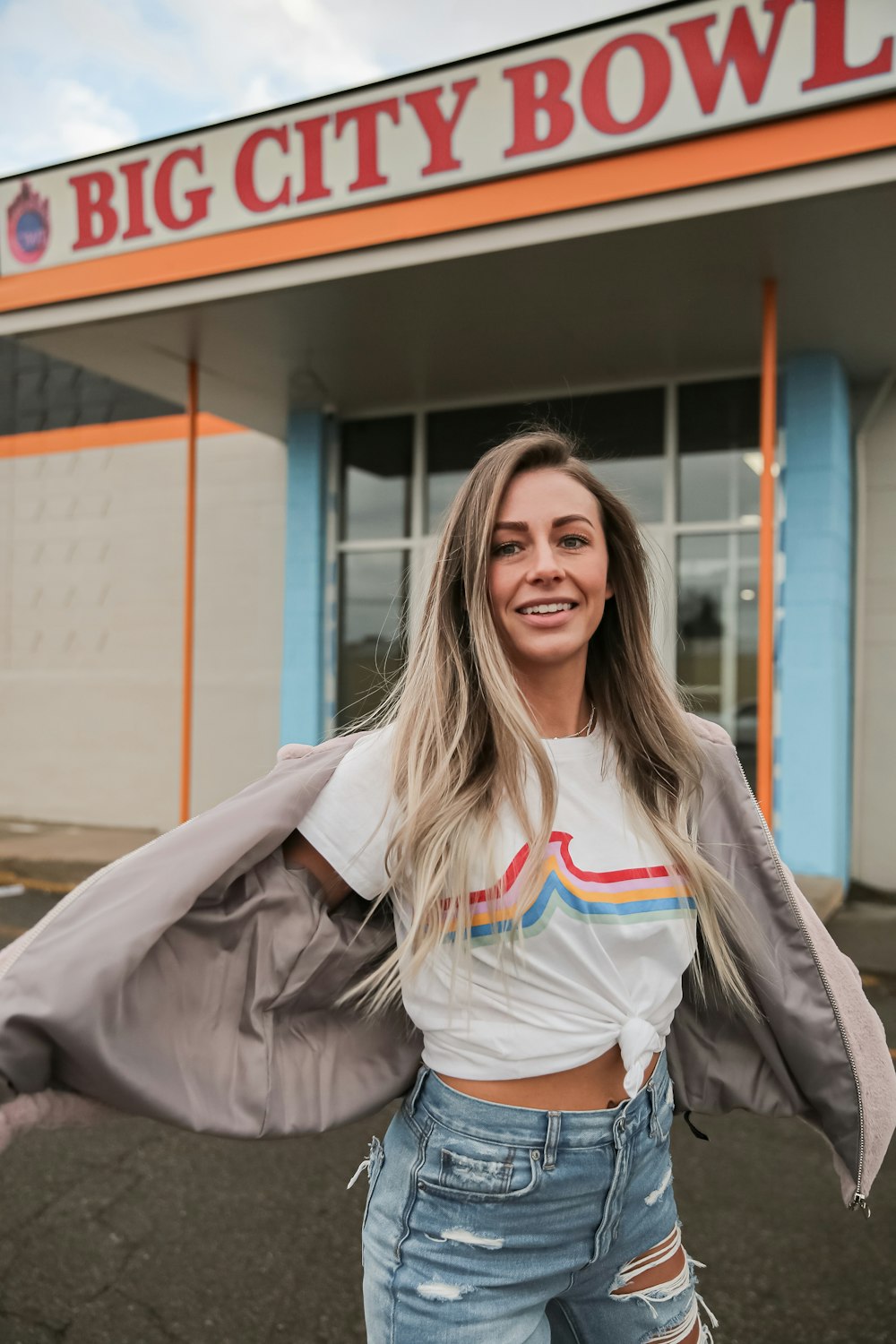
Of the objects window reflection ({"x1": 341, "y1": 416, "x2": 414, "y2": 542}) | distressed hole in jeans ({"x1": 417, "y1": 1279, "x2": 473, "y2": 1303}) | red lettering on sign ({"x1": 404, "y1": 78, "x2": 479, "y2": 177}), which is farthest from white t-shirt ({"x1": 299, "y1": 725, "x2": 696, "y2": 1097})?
window reflection ({"x1": 341, "y1": 416, "x2": 414, "y2": 542})

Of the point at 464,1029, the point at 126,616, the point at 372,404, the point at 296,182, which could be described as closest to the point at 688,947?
the point at 464,1029

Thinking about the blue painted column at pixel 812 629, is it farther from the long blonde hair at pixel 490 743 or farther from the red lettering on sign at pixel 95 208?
the long blonde hair at pixel 490 743

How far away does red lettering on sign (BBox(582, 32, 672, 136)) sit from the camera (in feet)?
14.8

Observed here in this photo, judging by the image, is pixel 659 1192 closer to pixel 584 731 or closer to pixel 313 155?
pixel 584 731

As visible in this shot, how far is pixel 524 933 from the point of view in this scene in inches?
53.0

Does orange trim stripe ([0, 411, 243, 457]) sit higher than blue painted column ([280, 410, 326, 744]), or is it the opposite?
orange trim stripe ([0, 411, 243, 457])

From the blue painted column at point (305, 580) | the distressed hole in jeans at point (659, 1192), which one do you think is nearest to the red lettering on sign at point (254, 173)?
the blue painted column at point (305, 580)

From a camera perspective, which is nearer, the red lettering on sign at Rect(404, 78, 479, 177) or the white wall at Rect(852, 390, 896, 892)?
the red lettering on sign at Rect(404, 78, 479, 177)

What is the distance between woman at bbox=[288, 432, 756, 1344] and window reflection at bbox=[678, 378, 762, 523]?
20.4 ft

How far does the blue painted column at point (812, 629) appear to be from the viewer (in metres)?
6.76

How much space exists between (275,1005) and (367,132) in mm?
5046

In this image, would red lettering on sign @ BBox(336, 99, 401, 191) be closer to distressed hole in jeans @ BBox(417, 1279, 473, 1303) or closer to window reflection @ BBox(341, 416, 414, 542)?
window reflection @ BBox(341, 416, 414, 542)

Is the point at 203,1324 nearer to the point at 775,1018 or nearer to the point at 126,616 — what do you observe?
the point at 775,1018

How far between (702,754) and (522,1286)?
819mm
